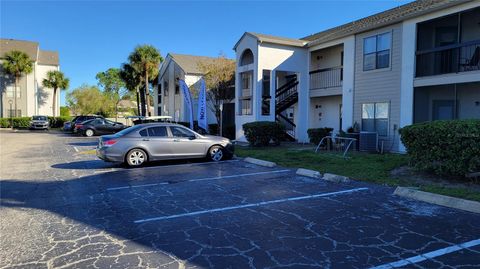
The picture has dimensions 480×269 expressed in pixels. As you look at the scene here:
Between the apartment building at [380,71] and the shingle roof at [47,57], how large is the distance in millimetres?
40723

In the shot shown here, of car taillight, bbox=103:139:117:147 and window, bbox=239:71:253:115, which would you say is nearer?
car taillight, bbox=103:139:117:147

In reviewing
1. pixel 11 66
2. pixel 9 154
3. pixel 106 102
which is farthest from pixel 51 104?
pixel 9 154

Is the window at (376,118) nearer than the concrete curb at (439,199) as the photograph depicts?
No

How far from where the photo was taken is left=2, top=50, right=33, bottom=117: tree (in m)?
45.8

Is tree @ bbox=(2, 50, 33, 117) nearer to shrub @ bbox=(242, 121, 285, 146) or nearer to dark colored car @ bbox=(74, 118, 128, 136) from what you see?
dark colored car @ bbox=(74, 118, 128, 136)

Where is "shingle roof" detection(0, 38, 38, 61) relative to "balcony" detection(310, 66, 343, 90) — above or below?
above

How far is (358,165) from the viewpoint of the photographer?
11672 mm

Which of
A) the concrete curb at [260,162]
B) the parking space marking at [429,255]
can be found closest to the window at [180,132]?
the concrete curb at [260,162]

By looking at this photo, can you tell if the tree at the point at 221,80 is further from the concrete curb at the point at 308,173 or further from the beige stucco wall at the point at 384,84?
the concrete curb at the point at 308,173

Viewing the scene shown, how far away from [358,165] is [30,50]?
51.7m

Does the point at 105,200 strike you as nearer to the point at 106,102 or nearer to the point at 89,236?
the point at 89,236

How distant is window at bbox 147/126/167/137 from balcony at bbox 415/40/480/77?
10335 mm

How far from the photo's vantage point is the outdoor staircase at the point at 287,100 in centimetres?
2195

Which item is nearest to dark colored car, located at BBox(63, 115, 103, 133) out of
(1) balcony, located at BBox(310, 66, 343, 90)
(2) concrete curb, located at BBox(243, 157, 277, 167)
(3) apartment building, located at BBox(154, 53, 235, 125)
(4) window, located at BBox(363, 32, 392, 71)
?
(3) apartment building, located at BBox(154, 53, 235, 125)
